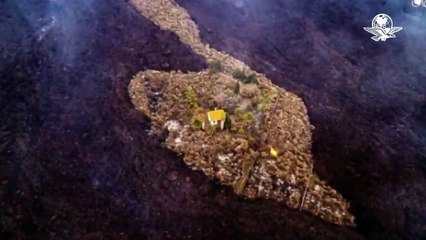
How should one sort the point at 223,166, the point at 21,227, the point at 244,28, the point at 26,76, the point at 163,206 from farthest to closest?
1. the point at 244,28
2. the point at 26,76
3. the point at 223,166
4. the point at 163,206
5. the point at 21,227

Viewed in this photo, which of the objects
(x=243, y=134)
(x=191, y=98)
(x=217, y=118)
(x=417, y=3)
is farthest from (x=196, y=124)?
(x=417, y=3)

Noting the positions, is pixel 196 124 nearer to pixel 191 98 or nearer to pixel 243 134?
pixel 191 98

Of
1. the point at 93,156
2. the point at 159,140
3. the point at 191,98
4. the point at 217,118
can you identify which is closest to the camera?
the point at 93,156

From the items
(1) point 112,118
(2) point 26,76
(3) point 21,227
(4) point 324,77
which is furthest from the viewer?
(4) point 324,77

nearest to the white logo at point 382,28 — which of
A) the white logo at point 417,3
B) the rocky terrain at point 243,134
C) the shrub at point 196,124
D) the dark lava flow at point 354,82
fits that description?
the dark lava flow at point 354,82

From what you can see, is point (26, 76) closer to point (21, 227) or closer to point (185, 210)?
point (21, 227)

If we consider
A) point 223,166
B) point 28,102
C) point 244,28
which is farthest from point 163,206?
point 244,28

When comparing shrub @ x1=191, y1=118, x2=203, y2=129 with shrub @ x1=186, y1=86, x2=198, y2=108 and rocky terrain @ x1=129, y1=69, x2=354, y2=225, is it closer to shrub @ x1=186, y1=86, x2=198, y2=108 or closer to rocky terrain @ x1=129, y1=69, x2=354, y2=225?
rocky terrain @ x1=129, y1=69, x2=354, y2=225
